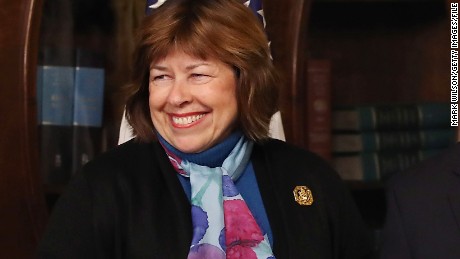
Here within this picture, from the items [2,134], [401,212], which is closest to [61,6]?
[2,134]

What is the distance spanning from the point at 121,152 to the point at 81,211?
17cm

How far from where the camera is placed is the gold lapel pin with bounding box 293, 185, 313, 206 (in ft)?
6.03

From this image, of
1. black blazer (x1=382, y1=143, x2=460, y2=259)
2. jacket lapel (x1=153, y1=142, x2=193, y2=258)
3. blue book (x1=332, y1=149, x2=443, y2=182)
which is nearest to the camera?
black blazer (x1=382, y1=143, x2=460, y2=259)

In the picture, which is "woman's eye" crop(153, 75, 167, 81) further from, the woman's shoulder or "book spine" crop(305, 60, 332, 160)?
"book spine" crop(305, 60, 332, 160)

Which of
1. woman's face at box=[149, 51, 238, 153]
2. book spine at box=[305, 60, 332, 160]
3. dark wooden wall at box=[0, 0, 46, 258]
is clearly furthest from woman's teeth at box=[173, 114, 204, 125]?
book spine at box=[305, 60, 332, 160]

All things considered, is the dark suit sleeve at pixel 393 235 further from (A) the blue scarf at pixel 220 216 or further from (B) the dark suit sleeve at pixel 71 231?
(B) the dark suit sleeve at pixel 71 231

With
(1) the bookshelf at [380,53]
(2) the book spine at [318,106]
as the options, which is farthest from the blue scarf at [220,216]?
(1) the bookshelf at [380,53]

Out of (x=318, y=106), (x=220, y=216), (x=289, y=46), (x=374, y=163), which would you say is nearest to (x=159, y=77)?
(x=220, y=216)

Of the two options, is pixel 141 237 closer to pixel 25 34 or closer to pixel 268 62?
pixel 268 62

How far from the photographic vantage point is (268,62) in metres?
1.84

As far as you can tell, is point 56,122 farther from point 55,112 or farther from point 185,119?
point 185,119

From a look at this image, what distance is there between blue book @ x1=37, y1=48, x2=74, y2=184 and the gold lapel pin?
0.74 meters

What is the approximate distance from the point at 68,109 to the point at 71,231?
0.77 metres

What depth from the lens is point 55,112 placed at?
7.69ft
